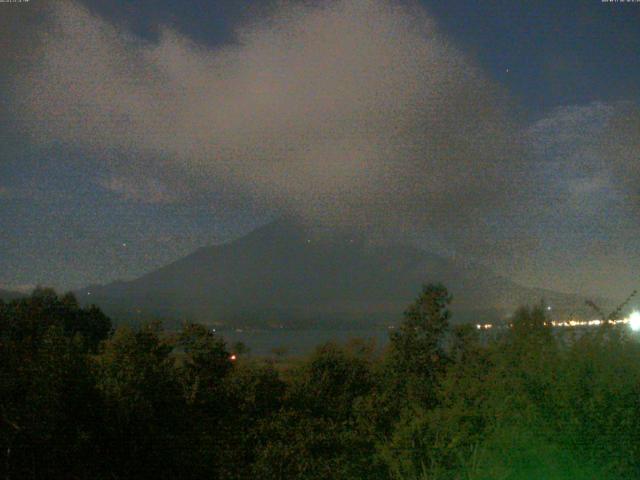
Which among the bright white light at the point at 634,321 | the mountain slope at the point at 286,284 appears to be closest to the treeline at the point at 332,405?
the bright white light at the point at 634,321

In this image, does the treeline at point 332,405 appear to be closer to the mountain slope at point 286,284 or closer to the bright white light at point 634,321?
the bright white light at point 634,321

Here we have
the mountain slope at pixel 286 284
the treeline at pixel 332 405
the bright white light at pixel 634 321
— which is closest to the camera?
the treeline at pixel 332 405

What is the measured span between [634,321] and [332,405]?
413 inches

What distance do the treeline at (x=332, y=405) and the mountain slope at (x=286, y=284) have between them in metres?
23.8

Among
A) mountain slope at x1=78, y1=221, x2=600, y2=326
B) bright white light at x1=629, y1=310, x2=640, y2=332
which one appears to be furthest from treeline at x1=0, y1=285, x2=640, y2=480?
mountain slope at x1=78, y1=221, x2=600, y2=326

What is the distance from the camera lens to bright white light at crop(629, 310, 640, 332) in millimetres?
7289

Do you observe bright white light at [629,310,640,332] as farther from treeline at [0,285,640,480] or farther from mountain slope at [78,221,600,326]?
mountain slope at [78,221,600,326]

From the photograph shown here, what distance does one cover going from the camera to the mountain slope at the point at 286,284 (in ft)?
235

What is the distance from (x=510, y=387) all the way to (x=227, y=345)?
13.8 m

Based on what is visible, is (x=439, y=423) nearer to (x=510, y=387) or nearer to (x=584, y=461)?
(x=510, y=387)

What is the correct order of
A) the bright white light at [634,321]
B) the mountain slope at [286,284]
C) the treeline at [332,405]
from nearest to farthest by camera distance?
the treeline at [332,405] < the bright white light at [634,321] < the mountain slope at [286,284]

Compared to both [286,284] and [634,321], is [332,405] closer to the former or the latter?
[634,321]

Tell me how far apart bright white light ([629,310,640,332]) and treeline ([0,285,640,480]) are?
1.08 ft

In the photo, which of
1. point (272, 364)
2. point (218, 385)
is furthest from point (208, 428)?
point (272, 364)
